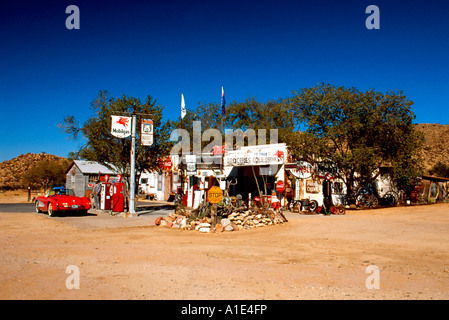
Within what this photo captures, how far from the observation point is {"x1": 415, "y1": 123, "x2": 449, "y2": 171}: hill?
59.5 meters

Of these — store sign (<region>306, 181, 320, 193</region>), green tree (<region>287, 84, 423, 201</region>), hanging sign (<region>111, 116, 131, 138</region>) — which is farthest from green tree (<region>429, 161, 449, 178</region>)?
hanging sign (<region>111, 116, 131, 138</region>)

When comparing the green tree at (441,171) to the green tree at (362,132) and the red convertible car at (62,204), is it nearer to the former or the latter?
the green tree at (362,132)

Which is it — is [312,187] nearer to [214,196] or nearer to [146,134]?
[146,134]

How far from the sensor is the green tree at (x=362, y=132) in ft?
81.5

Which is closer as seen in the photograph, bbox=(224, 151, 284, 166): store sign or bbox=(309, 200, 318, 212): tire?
bbox=(309, 200, 318, 212): tire

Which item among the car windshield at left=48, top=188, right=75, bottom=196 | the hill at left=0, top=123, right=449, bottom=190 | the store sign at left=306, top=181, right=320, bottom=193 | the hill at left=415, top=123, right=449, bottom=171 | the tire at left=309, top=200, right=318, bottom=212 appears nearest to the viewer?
the car windshield at left=48, top=188, right=75, bottom=196

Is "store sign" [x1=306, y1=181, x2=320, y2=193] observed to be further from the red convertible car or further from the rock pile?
the red convertible car

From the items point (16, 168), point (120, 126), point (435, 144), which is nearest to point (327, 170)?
point (120, 126)

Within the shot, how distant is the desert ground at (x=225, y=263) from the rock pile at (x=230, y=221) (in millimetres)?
570

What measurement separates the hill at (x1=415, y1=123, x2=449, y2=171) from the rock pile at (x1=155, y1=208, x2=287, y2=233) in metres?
48.2

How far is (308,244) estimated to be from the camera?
10.8m

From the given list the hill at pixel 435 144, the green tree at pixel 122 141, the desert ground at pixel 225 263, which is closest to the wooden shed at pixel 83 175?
the green tree at pixel 122 141
